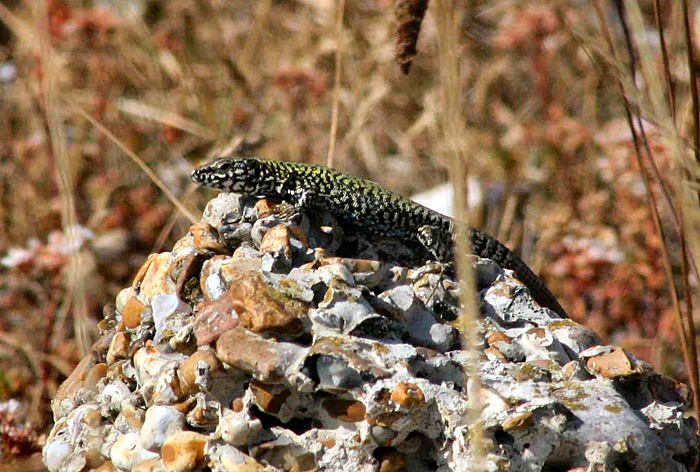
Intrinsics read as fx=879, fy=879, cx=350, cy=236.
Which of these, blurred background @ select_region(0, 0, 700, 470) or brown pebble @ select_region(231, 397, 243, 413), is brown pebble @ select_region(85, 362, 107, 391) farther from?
blurred background @ select_region(0, 0, 700, 470)

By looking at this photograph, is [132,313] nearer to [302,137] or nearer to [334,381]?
[334,381]

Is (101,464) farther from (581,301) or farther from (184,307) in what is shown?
(581,301)

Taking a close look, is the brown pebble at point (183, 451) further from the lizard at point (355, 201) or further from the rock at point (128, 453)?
Answer: the lizard at point (355, 201)

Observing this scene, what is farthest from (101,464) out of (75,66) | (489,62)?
(489,62)

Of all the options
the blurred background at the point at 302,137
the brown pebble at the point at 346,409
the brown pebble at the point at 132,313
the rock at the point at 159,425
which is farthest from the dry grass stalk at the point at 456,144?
the blurred background at the point at 302,137

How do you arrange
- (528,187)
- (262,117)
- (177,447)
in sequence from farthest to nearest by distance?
1. (262,117)
2. (528,187)
3. (177,447)

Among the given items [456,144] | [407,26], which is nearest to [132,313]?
[407,26]
